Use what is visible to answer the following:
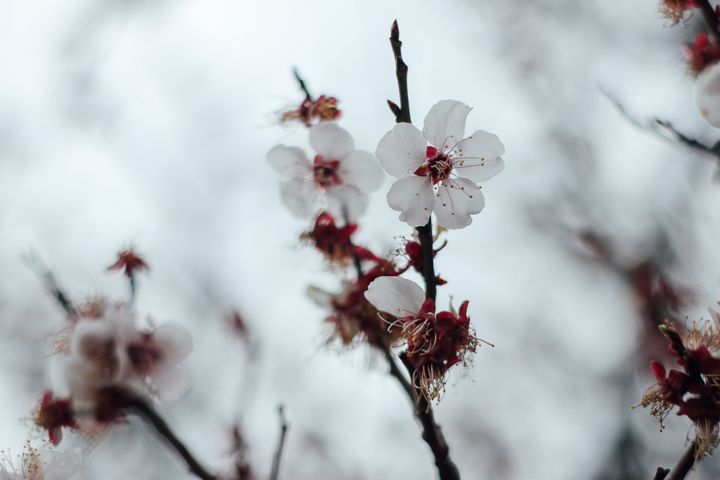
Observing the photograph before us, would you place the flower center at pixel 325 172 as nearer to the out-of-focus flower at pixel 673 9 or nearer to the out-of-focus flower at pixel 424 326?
the out-of-focus flower at pixel 424 326

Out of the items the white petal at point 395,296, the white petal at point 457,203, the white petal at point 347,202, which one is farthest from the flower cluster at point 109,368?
the white petal at point 347,202

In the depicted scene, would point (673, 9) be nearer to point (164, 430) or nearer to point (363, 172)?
point (363, 172)

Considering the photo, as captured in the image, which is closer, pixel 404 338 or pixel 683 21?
pixel 404 338

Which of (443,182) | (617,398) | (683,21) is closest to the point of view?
(443,182)

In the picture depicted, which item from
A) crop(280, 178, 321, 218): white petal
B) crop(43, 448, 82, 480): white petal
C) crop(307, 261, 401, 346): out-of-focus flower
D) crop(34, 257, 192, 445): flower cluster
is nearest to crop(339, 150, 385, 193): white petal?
crop(280, 178, 321, 218): white petal

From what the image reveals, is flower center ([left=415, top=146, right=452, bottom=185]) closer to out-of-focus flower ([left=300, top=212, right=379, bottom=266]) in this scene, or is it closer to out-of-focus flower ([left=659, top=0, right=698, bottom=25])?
out-of-focus flower ([left=300, top=212, right=379, bottom=266])

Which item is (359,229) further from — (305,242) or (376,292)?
(376,292)

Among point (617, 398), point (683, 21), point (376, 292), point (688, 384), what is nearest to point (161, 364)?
point (376, 292)
